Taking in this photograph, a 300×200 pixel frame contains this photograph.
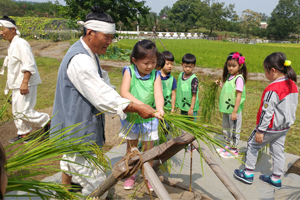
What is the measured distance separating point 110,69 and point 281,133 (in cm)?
843

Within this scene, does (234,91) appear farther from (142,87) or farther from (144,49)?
(144,49)

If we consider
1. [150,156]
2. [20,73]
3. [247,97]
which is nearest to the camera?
[150,156]

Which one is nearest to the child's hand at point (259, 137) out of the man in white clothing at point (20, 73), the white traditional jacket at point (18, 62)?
the man in white clothing at point (20, 73)

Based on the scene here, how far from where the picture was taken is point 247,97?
21.5ft

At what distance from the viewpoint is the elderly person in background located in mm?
1812

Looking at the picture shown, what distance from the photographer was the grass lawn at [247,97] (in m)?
4.12

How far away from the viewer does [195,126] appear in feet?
6.10

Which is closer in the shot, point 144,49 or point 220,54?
point 144,49

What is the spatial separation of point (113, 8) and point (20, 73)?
39.1 feet

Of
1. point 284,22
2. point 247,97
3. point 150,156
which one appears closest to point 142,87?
point 150,156

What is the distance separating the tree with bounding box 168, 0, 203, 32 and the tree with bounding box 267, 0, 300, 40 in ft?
88.6

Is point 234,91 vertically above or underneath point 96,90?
underneath

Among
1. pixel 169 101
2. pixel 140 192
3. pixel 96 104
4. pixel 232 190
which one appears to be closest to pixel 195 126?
pixel 232 190

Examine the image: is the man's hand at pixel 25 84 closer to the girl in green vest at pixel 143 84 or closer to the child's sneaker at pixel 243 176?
the girl in green vest at pixel 143 84
